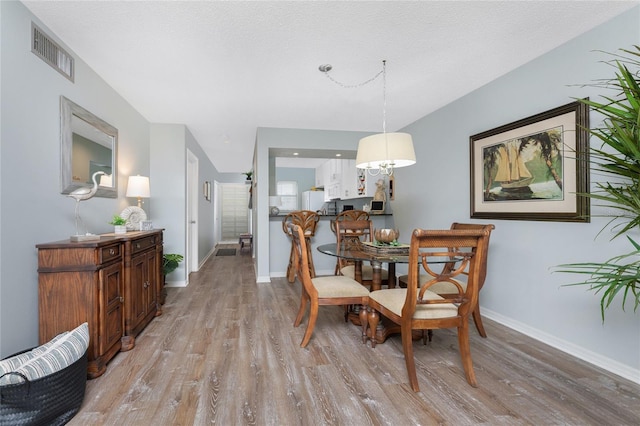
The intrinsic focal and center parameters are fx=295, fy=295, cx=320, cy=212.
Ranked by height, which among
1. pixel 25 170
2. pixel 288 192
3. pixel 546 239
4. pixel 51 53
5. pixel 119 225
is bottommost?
pixel 546 239

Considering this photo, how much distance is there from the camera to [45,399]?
1365 millimetres

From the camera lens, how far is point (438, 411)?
1.56m

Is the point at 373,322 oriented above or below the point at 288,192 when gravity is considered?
below

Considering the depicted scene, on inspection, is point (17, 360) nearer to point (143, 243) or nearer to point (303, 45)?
point (143, 243)

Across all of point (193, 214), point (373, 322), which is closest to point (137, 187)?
point (193, 214)

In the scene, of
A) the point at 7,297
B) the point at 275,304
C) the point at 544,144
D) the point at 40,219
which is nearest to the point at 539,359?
the point at 544,144

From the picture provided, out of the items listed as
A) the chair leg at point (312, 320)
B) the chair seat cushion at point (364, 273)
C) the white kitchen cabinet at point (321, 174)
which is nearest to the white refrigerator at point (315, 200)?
the white kitchen cabinet at point (321, 174)

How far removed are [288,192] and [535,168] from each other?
6803 millimetres

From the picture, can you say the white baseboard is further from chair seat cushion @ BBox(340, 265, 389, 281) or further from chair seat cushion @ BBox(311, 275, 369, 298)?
chair seat cushion @ BBox(311, 275, 369, 298)

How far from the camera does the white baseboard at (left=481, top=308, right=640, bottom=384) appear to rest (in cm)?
188

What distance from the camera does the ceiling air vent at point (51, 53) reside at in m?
Result: 1.91

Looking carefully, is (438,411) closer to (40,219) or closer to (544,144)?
(544,144)

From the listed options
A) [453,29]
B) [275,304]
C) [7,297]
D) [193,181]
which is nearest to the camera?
[7,297]

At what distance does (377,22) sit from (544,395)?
8.24 feet
